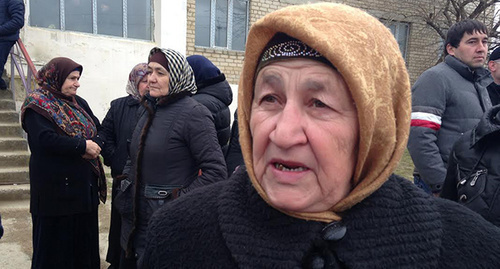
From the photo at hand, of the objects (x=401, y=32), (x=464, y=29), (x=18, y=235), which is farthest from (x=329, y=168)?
(x=401, y=32)

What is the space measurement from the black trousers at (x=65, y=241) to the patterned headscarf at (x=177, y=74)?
4.78ft

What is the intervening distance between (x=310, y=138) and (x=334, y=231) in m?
0.26

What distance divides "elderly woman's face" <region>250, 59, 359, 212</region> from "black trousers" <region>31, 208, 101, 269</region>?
2.58 meters

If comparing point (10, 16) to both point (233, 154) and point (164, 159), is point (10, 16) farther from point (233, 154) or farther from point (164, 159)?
point (164, 159)

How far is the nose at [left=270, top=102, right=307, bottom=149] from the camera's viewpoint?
0.88m

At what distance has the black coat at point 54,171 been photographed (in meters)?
2.83

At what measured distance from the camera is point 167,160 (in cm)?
223

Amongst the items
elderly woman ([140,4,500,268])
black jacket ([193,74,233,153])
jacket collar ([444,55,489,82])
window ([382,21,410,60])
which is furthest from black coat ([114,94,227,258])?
window ([382,21,410,60])

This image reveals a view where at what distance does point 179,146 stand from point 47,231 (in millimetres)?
1491

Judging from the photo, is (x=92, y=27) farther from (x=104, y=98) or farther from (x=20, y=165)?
(x=20, y=165)

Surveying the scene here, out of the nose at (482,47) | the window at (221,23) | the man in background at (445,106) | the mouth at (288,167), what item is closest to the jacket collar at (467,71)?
the man in background at (445,106)

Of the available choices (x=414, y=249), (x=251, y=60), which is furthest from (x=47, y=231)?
(x=414, y=249)

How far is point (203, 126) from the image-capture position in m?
2.28

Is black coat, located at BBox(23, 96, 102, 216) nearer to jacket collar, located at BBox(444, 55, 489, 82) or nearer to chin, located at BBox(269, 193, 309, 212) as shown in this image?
chin, located at BBox(269, 193, 309, 212)
